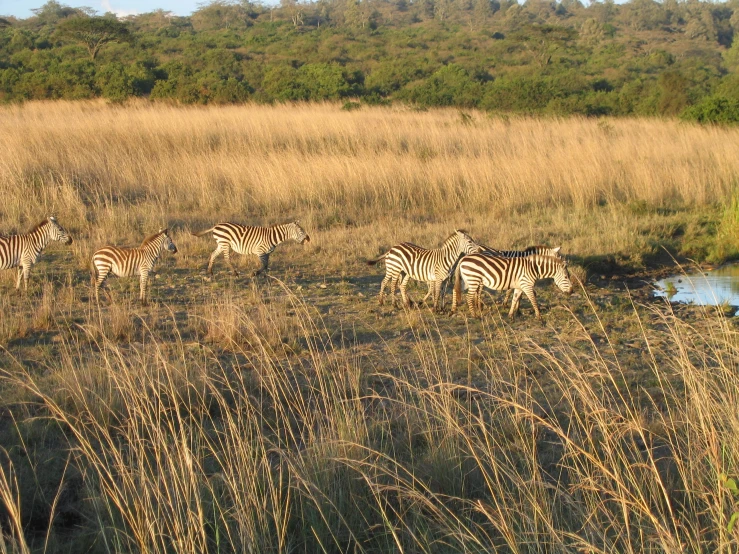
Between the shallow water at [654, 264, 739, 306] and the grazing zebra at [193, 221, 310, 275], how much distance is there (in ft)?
15.5

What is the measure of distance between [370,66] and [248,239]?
32586 mm

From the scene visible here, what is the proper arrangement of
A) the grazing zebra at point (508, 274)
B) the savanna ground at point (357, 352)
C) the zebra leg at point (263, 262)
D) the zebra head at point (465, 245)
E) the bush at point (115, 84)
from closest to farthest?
the savanna ground at point (357, 352) → the grazing zebra at point (508, 274) → the zebra head at point (465, 245) → the zebra leg at point (263, 262) → the bush at point (115, 84)

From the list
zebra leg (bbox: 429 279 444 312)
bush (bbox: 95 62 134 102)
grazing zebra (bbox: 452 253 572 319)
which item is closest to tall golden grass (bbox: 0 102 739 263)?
zebra leg (bbox: 429 279 444 312)

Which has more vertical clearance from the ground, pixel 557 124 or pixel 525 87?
pixel 525 87

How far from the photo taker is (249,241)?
9.94 metres

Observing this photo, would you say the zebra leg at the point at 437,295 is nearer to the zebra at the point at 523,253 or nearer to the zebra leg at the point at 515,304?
the zebra at the point at 523,253

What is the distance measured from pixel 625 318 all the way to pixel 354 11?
74.5m

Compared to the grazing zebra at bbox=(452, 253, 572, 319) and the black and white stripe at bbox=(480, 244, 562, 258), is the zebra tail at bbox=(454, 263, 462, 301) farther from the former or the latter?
the black and white stripe at bbox=(480, 244, 562, 258)

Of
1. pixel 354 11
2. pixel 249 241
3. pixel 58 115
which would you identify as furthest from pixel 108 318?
pixel 354 11

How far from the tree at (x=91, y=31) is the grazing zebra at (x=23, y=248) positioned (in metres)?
31.9

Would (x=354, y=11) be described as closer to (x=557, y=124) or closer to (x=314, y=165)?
(x=557, y=124)

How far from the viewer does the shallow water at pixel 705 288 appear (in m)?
9.70

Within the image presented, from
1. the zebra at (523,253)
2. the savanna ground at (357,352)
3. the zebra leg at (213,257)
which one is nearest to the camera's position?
the savanna ground at (357,352)

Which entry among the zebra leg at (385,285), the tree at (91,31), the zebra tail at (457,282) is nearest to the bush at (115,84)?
the tree at (91,31)
